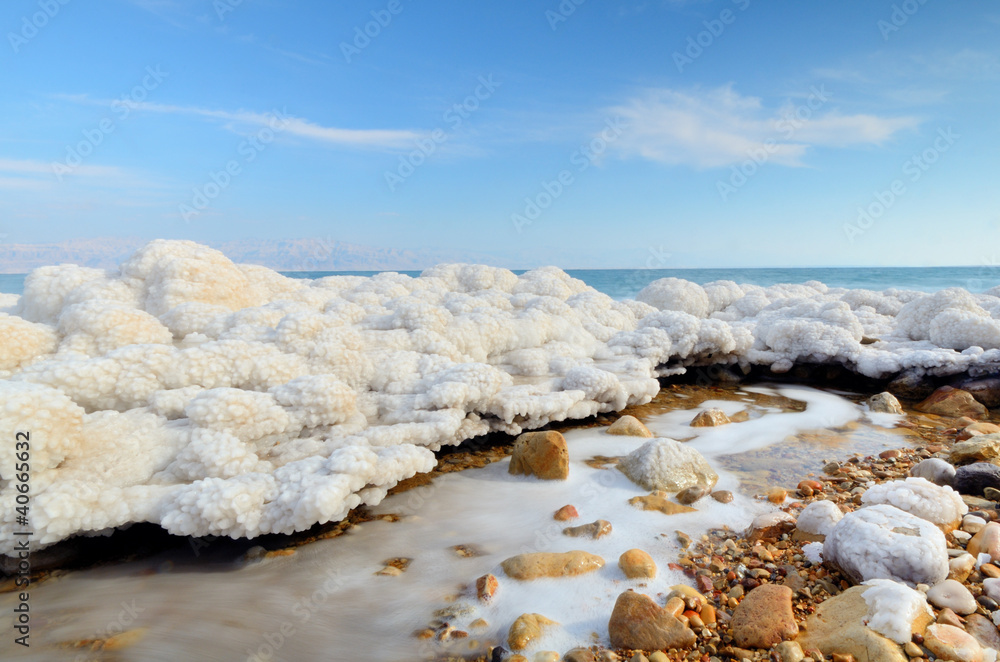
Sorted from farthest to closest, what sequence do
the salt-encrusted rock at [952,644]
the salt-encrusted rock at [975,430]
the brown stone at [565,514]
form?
the salt-encrusted rock at [975,430] → the brown stone at [565,514] → the salt-encrusted rock at [952,644]

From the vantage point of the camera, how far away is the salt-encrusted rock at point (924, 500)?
7.78 ft

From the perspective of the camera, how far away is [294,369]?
11.0 ft

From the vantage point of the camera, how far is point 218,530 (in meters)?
2.29

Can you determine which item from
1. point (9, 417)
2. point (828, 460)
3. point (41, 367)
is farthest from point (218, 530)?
point (828, 460)

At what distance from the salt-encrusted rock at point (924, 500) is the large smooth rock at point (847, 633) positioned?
79cm

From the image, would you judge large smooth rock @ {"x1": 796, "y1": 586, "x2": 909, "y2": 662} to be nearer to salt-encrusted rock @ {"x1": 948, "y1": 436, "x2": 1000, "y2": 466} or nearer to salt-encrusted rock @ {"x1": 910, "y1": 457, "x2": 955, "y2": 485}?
salt-encrusted rock @ {"x1": 910, "y1": 457, "x2": 955, "y2": 485}

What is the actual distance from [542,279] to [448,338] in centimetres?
269

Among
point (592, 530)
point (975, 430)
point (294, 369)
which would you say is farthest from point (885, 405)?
point (294, 369)

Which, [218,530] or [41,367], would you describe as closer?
[218,530]

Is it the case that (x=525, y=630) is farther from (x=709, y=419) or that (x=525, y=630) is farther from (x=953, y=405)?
(x=953, y=405)

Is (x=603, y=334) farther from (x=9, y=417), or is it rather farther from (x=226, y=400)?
(x=9, y=417)

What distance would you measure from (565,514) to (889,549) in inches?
54.8

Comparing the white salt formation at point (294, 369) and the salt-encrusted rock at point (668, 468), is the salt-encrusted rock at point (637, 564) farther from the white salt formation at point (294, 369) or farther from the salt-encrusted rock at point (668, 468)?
the white salt formation at point (294, 369)

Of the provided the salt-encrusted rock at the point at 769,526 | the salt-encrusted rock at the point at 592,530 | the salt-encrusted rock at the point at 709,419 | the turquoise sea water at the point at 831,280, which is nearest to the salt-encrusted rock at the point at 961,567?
the salt-encrusted rock at the point at 769,526
